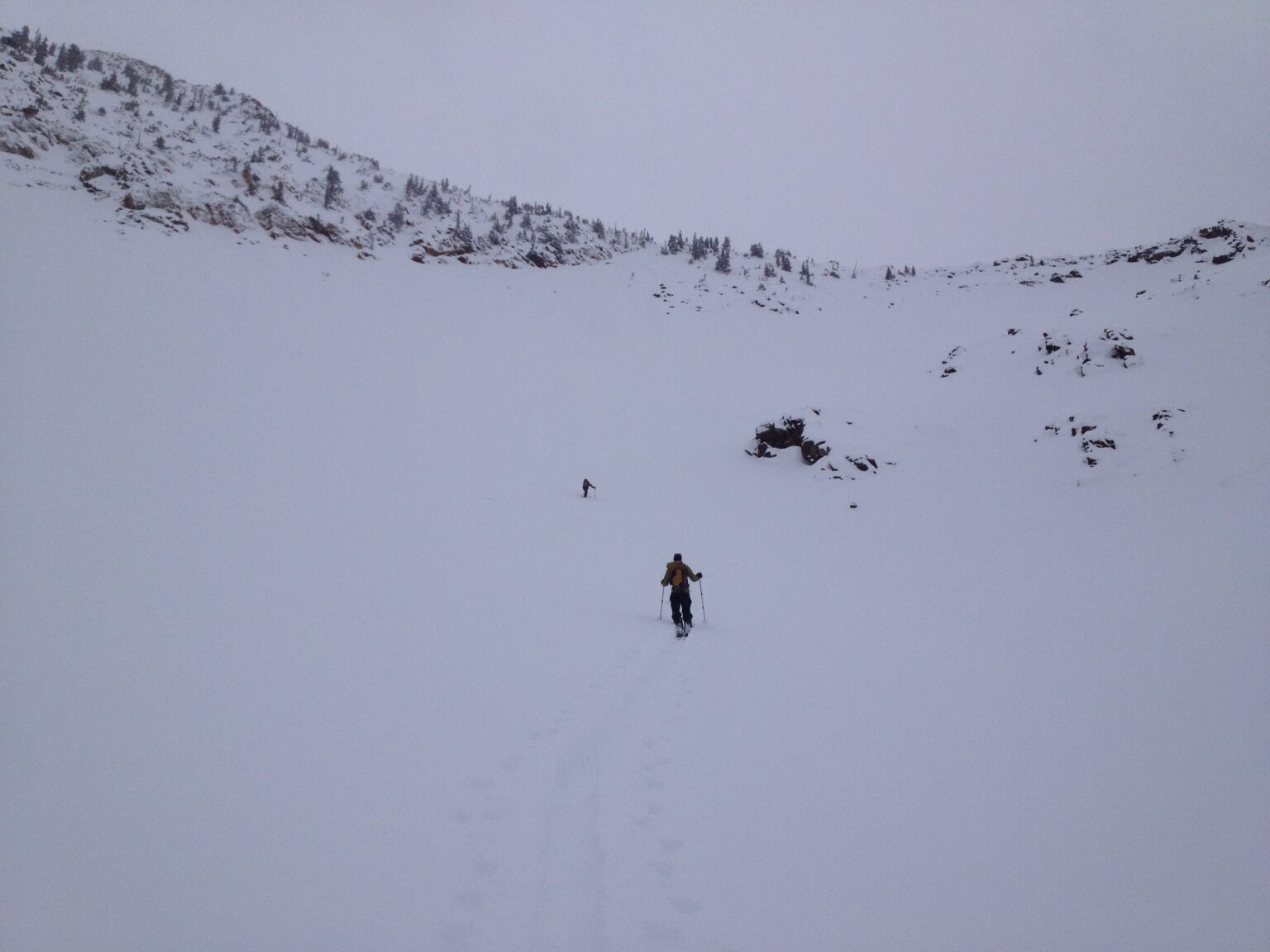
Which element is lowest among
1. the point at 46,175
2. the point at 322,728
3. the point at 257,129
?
the point at 322,728

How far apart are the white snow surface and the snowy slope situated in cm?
5

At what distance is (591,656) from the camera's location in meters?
8.52

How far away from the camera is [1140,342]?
21422mm

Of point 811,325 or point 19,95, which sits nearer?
point 19,95

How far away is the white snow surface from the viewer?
150 inches

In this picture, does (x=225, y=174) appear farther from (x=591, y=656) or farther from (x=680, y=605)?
(x=591, y=656)

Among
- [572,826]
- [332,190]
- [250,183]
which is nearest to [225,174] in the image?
[250,183]

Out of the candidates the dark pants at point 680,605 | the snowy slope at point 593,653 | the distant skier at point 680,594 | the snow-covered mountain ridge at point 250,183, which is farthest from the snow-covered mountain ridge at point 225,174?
the dark pants at point 680,605

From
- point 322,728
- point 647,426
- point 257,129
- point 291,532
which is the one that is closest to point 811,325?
point 647,426

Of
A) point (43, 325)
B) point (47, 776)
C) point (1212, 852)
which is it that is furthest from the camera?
point (43, 325)

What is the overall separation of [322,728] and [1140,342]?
29.8m

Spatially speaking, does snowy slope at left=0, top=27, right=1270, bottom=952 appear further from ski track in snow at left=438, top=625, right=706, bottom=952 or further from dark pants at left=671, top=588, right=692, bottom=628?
dark pants at left=671, top=588, right=692, bottom=628

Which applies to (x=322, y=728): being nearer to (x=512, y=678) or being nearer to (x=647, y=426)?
(x=512, y=678)

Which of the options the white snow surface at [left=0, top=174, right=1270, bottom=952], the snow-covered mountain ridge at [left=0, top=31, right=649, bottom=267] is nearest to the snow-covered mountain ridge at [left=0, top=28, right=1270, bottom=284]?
the snow-covered mountain ridge at [left=0, top=31, right=649, bottom=267]
